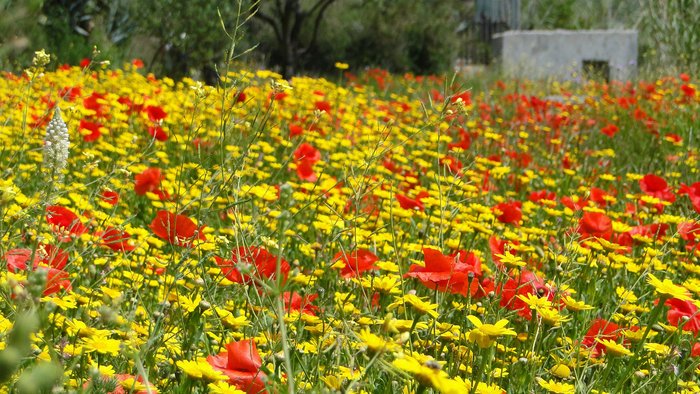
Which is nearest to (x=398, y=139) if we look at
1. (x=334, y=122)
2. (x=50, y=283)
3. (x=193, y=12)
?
(x=334, y=122)

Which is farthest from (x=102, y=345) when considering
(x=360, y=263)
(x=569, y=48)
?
(x=569, y=48)

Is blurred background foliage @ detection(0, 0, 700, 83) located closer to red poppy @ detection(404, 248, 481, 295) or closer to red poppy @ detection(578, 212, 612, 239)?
red poppy @ detection(404, 248, 481, 295)

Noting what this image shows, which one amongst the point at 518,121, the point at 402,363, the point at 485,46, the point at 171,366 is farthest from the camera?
the point at 485,46

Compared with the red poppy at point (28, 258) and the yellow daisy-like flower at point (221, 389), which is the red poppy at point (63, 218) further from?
the yellow daisy-like flower at point (221, 389)

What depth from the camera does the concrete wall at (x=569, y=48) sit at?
1436 cm

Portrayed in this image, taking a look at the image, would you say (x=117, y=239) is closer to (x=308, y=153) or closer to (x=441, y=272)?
(x=441, y=272)

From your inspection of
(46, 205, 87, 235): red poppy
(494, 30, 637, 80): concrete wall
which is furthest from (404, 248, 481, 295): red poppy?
(494, 30, 637, 80): concrete wall

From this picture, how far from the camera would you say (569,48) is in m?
14.6

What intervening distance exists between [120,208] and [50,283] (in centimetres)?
184

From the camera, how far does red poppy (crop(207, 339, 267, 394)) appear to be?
1168 millimetres

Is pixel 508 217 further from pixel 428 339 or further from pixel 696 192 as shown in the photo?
pixel 428 339

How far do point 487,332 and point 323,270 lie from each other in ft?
1.66

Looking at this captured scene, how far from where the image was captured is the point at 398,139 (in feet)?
16.9

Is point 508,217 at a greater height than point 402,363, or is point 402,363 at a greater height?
point 402,363
